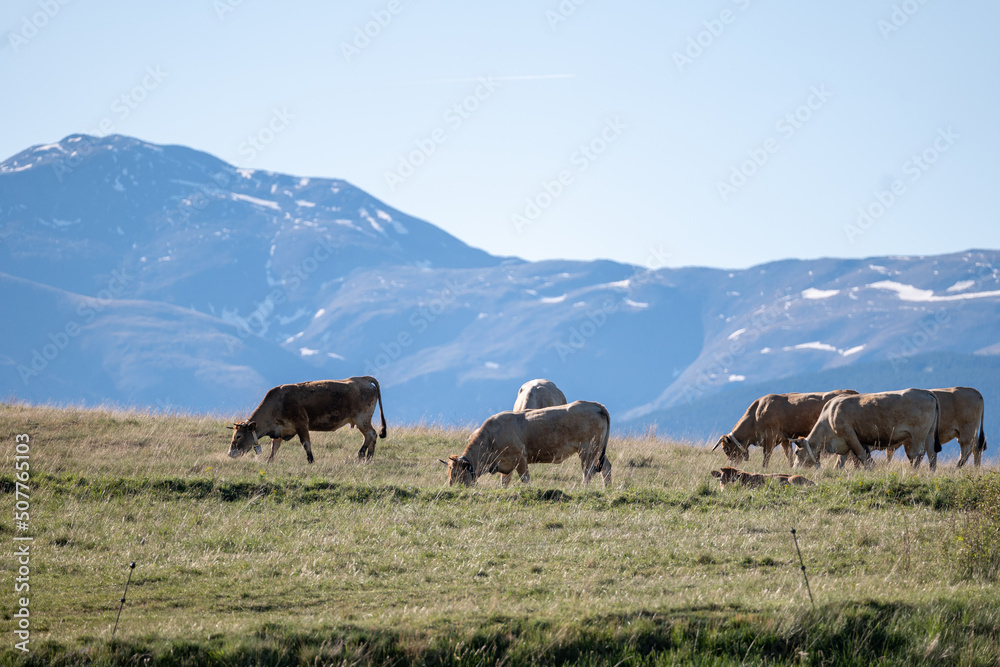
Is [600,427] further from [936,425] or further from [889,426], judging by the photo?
[936,425]

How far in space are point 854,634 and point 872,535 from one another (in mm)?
3452

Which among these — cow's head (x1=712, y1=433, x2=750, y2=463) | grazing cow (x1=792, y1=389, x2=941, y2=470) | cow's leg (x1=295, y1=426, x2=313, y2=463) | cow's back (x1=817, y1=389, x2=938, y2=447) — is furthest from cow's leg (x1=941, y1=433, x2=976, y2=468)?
cow's leg (x1=295, y1=426, x2=313, y2=463)

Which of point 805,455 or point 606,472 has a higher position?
point 805,455

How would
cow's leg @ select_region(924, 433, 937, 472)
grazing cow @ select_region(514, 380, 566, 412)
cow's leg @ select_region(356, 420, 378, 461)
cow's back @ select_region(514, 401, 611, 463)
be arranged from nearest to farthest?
cow's back @ select_region(514, 401, 611, 463) → cow's leg @ select_region(924, 433, 937, 472) → cow's leg @ select_region(356, 420, 378, 461) → grazing cow @ select_region(514, 380, 566, 412)

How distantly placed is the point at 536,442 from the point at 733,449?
810 cm

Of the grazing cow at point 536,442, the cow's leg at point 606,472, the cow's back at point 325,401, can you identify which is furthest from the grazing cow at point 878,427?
the cow's back at point 325,401

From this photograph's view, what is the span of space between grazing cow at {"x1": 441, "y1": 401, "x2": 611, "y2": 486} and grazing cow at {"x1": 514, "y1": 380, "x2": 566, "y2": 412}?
16.6 feet

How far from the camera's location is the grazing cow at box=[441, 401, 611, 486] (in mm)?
20547

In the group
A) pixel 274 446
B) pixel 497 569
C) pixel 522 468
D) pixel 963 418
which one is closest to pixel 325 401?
pixel 274 446

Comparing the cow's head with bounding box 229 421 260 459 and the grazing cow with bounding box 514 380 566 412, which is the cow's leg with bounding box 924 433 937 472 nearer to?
the grazing cow with bounding box 514 380 566 412

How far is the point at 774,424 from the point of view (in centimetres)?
2697

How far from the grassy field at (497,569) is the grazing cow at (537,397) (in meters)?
5.95

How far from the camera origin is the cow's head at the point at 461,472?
65.7 ft

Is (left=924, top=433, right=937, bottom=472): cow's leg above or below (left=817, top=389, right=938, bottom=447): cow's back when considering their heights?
below
